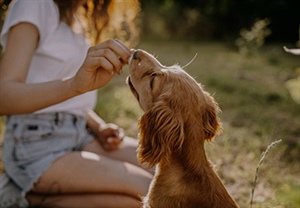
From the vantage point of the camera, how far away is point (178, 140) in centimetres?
260

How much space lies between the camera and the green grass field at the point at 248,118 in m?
4.66

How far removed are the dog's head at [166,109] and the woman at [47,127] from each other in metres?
0.65

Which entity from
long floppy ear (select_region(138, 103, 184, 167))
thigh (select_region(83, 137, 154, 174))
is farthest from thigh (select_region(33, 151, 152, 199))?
long floppy ear (select_region(138, 103, 184, 167))

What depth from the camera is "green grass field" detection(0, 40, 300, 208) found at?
15.3ft

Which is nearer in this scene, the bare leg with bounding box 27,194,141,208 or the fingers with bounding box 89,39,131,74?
the fingers with bounding box 89,39,131,74

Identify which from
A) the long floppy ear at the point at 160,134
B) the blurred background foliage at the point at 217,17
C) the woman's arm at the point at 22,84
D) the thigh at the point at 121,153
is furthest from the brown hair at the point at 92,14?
the blurred background foliage at the point at 217,17

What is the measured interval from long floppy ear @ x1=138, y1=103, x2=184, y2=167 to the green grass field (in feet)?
2.14

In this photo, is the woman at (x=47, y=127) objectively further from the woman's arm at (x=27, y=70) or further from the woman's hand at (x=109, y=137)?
the woman's hand at (x=109, y=137)

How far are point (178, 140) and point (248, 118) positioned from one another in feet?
15.6

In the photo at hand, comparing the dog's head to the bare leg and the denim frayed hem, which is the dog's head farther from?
the denim frayed hem

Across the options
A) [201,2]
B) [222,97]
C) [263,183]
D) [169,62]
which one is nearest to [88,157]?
[263,183]

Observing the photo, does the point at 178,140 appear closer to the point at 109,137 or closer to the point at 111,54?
the point at 111,54

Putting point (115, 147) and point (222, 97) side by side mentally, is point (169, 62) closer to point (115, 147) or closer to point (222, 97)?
point (222, 97)

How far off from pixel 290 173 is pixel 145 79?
286 centimetres
